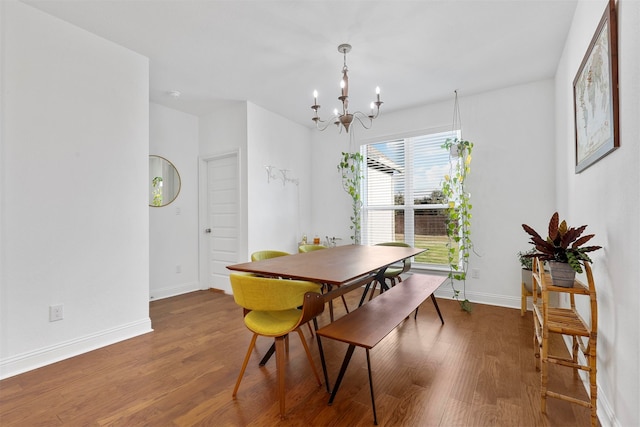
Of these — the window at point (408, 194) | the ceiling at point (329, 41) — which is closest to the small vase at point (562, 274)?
the ceiling at point (329, 41)

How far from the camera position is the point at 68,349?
7.94 ft

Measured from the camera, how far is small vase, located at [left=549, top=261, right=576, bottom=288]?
1.62m

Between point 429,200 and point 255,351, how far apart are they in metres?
3.08

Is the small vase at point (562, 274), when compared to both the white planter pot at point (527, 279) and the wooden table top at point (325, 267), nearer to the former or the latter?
the wooden table top at point (325, 267)

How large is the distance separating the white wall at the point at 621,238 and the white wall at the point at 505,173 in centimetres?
170

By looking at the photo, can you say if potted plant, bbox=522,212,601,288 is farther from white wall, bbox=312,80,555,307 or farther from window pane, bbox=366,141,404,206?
window pane, bbox=366,141,404,206

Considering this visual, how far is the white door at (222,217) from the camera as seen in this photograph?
4.36 meters

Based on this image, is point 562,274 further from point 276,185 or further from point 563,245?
point 276,185

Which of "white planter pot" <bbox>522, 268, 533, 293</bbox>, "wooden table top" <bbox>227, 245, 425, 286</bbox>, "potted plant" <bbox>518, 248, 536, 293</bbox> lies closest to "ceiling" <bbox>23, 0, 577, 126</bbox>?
"wooden table top" <bbox>227, 245, 425, 286</bbox>

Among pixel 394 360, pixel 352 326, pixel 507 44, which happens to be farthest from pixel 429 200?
pixel 352 326

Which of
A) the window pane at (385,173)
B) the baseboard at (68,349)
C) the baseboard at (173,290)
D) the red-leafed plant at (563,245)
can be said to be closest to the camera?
the red-leafed plant at (563,245)

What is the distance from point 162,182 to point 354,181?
2900 mm

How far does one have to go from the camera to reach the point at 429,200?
168 inches

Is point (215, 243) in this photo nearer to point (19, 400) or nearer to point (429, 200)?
point (19, 400)
